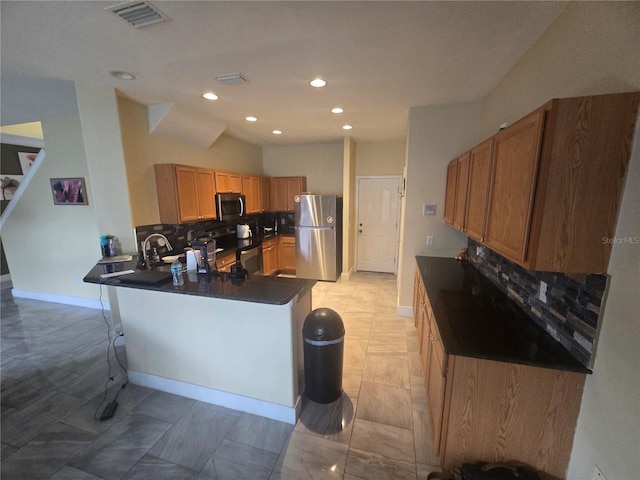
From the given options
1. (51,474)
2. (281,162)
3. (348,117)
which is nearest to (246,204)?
(281,162)

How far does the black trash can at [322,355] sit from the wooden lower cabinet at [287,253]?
3.34m

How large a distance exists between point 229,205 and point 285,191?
5.06 feet

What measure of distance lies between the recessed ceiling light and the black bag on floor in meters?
3.71

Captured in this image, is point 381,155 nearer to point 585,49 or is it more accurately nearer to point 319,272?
point 319,272

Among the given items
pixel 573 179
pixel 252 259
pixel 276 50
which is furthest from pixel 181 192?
pixel 573 179

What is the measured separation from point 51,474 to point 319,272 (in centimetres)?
383

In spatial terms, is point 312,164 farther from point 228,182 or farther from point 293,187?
point 228,182

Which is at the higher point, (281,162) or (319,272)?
(281,162)

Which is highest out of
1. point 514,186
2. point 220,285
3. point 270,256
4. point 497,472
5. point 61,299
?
point 514,186

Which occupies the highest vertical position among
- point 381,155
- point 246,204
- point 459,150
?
point 381,155

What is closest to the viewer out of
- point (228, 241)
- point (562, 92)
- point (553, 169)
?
point (553, 169)

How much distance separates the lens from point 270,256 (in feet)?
16.3

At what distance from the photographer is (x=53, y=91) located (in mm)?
2654

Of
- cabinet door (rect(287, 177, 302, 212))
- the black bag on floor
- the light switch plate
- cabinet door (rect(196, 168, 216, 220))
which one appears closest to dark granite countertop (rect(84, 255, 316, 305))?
the black bag on floor
